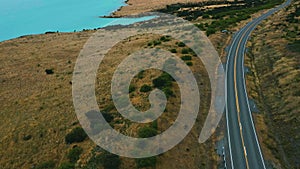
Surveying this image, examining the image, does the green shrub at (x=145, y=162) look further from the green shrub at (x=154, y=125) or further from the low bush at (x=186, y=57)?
the low bush at (x=186, y=57)

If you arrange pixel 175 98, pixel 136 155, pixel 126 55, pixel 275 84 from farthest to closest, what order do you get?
pixel 126 55 < pixel 275 84 < pixel 175 98 < pixel 136 155

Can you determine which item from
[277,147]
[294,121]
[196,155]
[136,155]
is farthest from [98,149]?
[294,121]

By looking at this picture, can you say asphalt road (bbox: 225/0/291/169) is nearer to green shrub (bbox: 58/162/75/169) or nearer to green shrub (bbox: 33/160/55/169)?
green shrub (bbox: 58/162/75/169)

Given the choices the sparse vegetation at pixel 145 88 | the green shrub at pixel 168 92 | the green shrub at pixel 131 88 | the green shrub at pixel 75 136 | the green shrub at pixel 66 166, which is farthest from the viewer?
the green shrub at pixel 131 88

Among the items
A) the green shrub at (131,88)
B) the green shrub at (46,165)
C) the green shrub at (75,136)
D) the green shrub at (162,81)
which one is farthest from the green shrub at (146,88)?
the green shrub at (46,165)

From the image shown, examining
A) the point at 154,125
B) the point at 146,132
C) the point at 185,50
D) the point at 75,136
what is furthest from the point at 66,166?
the point at 185,50

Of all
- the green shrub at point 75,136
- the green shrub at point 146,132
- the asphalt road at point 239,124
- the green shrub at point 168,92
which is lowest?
the asphalt road at point 239,124

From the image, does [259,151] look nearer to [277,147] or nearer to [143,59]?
[277,147]
